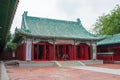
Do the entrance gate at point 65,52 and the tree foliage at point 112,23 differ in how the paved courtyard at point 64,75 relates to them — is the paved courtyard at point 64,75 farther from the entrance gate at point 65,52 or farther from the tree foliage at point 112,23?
the tree foliage at point 112,23

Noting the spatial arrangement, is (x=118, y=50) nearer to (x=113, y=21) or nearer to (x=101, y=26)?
(x=113, y=21)

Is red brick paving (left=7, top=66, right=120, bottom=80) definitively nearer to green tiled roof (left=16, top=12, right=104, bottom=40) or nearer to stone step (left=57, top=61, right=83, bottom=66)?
stone step (left=57, top=61, right=83, bottom=66)

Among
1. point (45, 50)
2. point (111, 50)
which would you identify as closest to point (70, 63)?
point (45, 50)

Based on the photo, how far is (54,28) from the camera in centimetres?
2175

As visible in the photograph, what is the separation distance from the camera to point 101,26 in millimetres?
40344

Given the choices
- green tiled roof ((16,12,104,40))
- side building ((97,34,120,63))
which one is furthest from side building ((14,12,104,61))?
side building ((97,34,120,63))

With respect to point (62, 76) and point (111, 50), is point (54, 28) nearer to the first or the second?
point (111, 50)

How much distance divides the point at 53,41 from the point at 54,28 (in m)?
2.79

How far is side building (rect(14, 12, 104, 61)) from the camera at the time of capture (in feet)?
59.9

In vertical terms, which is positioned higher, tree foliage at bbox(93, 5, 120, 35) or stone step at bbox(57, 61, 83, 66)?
tree foliage at bbox(93, 5, 120, 35)

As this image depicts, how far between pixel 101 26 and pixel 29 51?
83.3 feet

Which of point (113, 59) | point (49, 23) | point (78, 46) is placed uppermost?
point (49, 23)

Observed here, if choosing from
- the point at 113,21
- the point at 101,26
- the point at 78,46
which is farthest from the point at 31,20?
the point at 101,26

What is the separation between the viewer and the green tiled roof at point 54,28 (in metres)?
19.9
